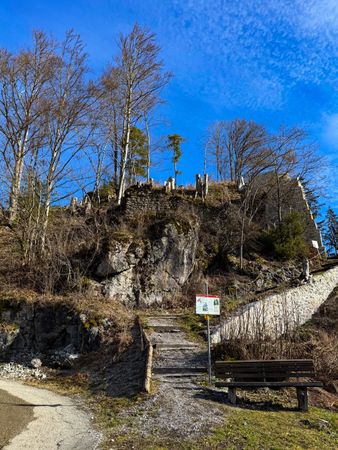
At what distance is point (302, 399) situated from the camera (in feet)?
26.0

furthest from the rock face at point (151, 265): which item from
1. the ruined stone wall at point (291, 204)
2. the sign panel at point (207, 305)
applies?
the ruined stone wall at point (291, 204)

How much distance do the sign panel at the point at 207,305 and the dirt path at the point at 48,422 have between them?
3.47 m

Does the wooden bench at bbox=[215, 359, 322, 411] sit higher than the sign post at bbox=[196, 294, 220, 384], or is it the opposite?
the sign post at bbox=[196, 294, 220, 384]

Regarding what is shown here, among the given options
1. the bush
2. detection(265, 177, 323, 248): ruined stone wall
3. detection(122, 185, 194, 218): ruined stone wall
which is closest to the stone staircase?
detection(122, 185, 194, 218): ruined stone wall

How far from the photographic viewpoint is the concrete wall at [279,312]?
36.6 ft

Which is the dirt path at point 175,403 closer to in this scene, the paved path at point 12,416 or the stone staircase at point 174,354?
the stone staircase at point 174,354

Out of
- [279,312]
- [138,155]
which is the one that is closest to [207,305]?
[279,312]

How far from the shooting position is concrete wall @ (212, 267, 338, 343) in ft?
36.6

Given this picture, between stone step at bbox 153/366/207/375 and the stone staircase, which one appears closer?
the stone staircase

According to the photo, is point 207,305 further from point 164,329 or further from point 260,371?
point 164,329

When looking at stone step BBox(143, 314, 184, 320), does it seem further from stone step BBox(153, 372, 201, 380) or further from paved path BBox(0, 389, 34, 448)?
paved path BBox(0, 389, 34, 448)

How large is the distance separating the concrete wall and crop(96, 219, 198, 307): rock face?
436cm

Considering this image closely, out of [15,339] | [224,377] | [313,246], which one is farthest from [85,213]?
[224,377]

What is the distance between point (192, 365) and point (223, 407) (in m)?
2.47
